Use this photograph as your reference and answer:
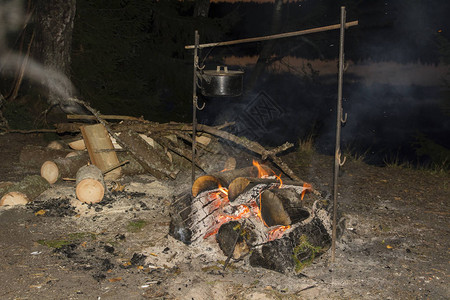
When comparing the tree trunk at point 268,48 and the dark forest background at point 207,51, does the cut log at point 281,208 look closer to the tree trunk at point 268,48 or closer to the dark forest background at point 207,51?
the dark forest background at point 207,51

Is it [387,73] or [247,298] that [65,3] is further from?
[387,73]

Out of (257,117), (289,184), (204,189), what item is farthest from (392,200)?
(257,117)

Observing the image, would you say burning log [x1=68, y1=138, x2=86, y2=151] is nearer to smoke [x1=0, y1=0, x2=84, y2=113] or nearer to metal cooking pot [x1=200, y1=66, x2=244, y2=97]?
smoke [x1=0, y1=0, x2=84, y2=113]

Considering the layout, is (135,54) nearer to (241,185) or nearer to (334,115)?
(334,115)

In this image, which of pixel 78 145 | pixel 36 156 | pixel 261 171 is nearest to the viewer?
pixel 261 171

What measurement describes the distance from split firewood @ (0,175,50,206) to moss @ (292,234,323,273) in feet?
13.8

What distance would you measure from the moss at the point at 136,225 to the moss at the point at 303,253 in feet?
7.22

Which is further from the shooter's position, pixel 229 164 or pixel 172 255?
pixel 229 164

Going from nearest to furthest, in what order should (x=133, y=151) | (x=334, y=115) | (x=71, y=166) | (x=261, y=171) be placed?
(x=261, y=171) < (x=71, y=166) < (x=133, y=151) < (x=334, y=115)

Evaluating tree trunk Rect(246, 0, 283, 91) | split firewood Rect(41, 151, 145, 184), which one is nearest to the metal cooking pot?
split firewood Rect(41, 151, 145, 184)

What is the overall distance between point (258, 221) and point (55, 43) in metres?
8.44

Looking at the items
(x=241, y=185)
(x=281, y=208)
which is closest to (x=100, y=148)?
(x=241, y=185)

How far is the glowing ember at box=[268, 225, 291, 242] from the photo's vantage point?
4707 mm

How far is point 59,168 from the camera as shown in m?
7.24
